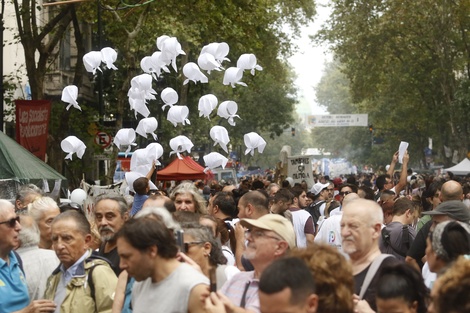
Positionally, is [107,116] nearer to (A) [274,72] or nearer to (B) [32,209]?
(A) [274,72]

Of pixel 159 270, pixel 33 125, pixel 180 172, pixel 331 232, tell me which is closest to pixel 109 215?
pixel 331 232

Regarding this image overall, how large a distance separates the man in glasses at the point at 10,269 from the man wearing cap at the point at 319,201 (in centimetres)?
973

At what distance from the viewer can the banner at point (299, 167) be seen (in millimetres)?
30406

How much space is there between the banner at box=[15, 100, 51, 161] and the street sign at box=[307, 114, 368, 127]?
5843 cm

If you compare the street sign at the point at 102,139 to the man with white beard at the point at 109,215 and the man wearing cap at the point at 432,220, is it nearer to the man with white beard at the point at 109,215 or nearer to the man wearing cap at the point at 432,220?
the man with white beard at the point at 109,215

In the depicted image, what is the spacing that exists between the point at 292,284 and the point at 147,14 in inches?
805

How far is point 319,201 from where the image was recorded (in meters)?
17.5

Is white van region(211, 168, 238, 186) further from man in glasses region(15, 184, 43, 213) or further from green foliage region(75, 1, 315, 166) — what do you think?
man in glasses region(15, 184, 43, 213)

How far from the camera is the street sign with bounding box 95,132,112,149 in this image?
24.7 m

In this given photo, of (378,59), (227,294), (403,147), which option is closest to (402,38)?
(378,59)

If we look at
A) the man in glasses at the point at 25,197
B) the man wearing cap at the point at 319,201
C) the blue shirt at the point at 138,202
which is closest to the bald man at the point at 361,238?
the man in glasses at the point at 25,197

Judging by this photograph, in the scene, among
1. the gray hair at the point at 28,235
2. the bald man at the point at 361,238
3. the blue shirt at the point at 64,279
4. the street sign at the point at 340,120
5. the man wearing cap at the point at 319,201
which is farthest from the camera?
the street sign at the point at 340,120

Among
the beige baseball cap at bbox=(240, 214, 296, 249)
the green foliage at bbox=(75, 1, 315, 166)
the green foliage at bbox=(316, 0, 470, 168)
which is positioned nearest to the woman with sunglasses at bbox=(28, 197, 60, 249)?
the beige baseball cap at bbox=(240, 214, 296, 249)

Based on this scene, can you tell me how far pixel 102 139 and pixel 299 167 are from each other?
306 inches
